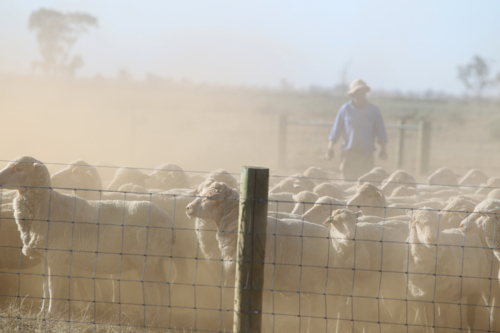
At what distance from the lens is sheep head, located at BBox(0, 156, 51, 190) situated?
4.47 m

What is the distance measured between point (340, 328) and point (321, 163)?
18.1 meters

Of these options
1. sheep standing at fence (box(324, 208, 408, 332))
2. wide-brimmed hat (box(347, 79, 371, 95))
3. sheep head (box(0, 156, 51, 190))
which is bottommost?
sheep standing at fence (box(324, 208, 408, 332))

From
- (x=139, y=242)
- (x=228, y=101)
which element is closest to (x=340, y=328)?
→ (x=139, y=242)

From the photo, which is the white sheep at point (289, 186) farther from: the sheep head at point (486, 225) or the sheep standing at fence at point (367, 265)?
the sheep head at point (486, 225)

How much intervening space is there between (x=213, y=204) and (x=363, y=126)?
6.20 m

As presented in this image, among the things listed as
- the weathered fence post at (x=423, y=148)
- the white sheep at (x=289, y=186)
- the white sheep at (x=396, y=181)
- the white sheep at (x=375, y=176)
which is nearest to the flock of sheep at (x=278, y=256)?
the white sheep at (x=289, y=186)

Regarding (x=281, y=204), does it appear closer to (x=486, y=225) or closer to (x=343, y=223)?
(x=343, y=223)

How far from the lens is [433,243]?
4375 millimetres

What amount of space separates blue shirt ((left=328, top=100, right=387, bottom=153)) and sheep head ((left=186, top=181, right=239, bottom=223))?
6.00m

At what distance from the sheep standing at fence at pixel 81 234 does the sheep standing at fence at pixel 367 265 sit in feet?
5.04

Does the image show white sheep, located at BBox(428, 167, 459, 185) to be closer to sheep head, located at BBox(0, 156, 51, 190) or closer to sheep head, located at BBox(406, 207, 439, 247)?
sheep head, located at BBox(406, 207, 439, 247)

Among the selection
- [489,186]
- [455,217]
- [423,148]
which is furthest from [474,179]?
[423,148]

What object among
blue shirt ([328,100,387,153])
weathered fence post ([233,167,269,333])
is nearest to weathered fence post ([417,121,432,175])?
blue shirt ([328,100,387,153])

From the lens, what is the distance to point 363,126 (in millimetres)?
9781
